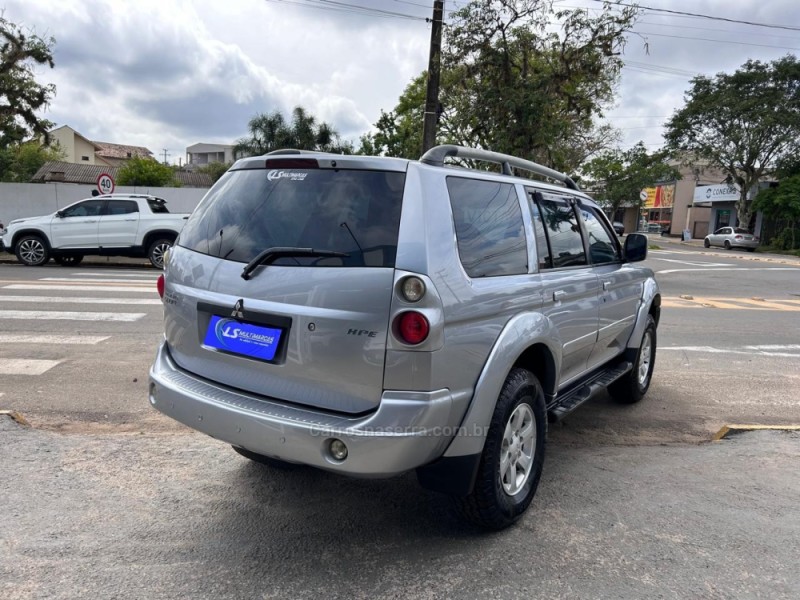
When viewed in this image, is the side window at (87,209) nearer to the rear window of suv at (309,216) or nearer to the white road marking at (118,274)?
the white road marking at (118,274)

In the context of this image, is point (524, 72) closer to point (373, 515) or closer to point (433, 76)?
point (433, 76)

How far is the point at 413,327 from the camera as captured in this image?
2564mm

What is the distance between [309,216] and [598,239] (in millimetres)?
2592

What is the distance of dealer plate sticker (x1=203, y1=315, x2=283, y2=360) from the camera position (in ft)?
9.19

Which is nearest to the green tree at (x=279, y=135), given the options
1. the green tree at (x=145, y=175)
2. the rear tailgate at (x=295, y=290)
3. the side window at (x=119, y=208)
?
the green tree at (x=145, y=175)

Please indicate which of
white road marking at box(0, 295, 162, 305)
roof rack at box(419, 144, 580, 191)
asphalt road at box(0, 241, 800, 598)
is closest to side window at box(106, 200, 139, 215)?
white road marking at box(0, 295, 162, 305)

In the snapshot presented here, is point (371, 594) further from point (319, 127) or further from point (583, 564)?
point (319, 127)

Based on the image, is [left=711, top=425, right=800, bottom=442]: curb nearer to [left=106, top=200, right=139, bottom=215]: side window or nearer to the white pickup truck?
the white pickup truck

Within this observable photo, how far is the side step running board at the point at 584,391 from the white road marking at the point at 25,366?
4863 millimetres

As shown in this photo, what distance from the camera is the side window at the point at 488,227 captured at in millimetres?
2959

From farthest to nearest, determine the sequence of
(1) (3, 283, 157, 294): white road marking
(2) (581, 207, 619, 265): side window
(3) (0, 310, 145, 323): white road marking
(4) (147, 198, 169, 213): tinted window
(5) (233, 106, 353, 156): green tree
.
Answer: (5) (233, 106, 353, 156): green tree
(4) (147, 198, 169, 213): tinted window
(1) (3, 283, 157, 294): white road marking
(3) (0, 310, 145, 323): white road marking
(2) (581, 207, 619, 265): side window

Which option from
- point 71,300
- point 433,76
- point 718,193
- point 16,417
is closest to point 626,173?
point 718,193

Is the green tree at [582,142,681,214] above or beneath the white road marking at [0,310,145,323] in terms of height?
above

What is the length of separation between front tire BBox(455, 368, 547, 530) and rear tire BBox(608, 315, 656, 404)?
2159mm
